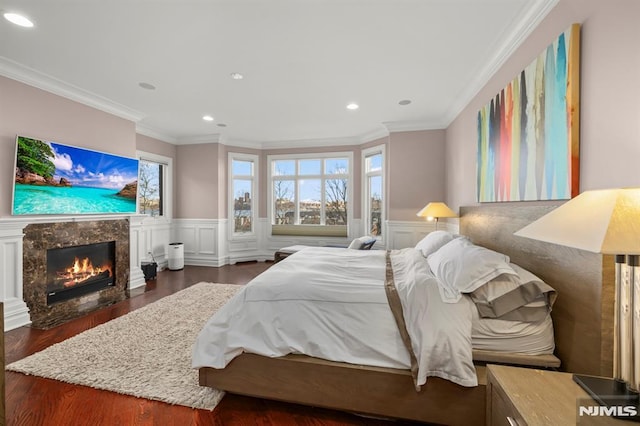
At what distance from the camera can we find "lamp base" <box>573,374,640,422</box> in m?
0.84

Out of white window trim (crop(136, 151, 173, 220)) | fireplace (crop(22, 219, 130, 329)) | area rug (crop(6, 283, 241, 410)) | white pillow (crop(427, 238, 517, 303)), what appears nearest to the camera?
white pillow (crop(427, 238, 517, 303))

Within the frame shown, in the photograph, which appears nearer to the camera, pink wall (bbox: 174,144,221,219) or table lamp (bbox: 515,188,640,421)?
table lamp (bbox: 515,188,640,421)

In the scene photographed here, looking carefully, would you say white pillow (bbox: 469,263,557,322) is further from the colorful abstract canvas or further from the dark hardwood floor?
the dark hardwood floor

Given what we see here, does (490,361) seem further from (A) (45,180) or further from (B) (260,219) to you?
(B) (260,219)

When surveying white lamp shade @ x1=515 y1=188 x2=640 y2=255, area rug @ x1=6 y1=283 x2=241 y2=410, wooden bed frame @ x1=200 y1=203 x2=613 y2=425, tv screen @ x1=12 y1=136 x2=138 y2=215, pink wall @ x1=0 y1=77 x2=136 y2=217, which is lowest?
area rug @ x1=6 y1=283 x2=241 y2=410

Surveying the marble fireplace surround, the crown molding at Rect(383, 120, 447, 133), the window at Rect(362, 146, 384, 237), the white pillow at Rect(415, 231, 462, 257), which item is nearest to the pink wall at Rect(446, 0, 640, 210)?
the white pillow at Rect(415, 231, 462, 257)

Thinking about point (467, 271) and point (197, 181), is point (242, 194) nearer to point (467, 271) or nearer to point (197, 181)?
point (197, 181)

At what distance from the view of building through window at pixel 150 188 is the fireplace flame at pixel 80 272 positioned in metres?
1.64

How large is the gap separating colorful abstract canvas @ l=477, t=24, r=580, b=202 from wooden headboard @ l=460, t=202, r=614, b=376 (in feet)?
0.53

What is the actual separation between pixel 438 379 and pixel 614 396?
2.39ft

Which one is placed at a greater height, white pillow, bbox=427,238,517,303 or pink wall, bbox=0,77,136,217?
pink wall, bbox=0,77,136,217

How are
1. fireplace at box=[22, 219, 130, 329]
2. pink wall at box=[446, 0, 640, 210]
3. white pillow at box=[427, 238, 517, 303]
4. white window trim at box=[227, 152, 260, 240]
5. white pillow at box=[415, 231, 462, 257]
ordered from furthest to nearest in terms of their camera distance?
white window trim at box=[227, 152, 260, 240]
fireplace at box=[22, 219, 130, 329]
white pillow at box=[415, 231, 462, 257]
white pillow at box=[427, 238, 517, 303]
pink wall at box=[446, 0, 640, 210]

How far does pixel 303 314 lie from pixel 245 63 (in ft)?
8.04

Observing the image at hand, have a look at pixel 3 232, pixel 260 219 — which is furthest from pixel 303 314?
pixel 260 219
